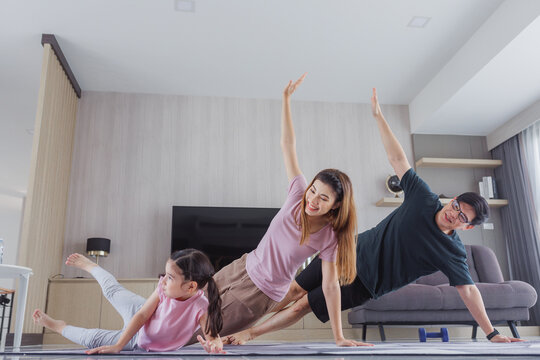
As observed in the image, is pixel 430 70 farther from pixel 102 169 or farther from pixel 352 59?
pixel 102 169

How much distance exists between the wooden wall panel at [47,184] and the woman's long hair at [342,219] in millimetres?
3066

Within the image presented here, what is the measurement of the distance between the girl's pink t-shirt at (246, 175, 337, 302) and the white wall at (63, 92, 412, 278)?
3.47 m

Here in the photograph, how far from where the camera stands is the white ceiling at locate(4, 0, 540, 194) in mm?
4344

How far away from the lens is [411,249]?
2.43 metres

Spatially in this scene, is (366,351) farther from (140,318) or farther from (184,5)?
(184,5)

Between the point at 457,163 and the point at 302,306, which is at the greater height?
the point at 457,163

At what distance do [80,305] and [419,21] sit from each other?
4.13 m

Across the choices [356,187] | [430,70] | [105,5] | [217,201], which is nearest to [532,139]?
[430,70]

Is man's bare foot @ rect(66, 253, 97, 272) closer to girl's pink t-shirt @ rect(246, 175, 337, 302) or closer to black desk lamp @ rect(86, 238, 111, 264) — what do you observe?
girl's pink t-shirt @ rect(246, 175, 337, 302)

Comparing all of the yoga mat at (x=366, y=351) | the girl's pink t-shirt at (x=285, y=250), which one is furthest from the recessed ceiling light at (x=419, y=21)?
the yoga mat at (x=366, y=351)

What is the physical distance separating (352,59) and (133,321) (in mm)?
3987

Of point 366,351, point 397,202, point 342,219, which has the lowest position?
point 366,351

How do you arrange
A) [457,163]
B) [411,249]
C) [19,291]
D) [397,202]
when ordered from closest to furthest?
[411,249]
[19,291]
[397,202]
[457,163]

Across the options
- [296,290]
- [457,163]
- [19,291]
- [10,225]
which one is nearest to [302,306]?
[296,290]
